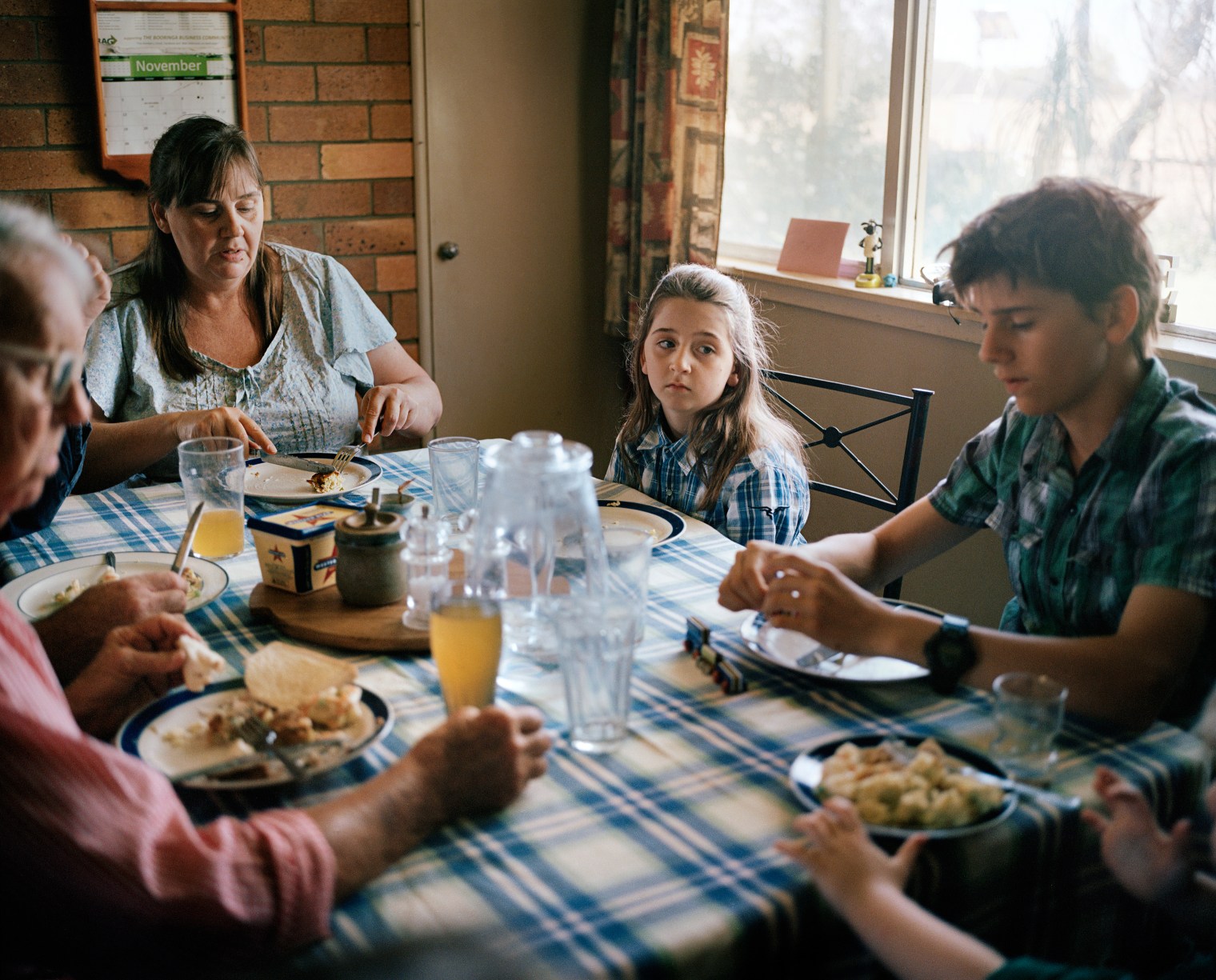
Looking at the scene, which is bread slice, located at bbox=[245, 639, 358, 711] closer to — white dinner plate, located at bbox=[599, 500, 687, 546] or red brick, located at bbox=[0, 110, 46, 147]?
white dinner plate, located at bbox=[599, 500, 687, 546]

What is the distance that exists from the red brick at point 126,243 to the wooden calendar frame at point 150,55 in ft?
0.50

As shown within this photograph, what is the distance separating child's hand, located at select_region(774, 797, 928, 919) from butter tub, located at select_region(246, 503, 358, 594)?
745 millimetres

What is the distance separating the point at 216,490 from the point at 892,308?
5.82 feet

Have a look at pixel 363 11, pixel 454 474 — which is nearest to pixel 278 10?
pixel 363 11

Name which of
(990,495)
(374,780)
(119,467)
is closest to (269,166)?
(119,467)

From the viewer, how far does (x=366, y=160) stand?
132 inches

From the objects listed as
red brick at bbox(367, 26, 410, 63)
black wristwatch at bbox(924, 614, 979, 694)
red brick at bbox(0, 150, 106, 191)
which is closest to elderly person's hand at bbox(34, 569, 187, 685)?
black wristwatch at bbox(924, 614, 979, 694)

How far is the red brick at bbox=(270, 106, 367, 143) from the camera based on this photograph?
10.5 feet

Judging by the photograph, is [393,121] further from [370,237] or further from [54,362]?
[54,362]

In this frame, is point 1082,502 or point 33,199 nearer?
point 1082,502

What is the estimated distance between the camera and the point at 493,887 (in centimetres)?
91

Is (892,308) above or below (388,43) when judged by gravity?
below

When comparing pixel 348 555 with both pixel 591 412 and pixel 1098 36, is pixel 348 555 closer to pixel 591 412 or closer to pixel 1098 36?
pixel 1098 36

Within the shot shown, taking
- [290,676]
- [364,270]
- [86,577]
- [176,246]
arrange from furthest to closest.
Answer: [364,270] → [176,246] → [86,577] → [290,676]
